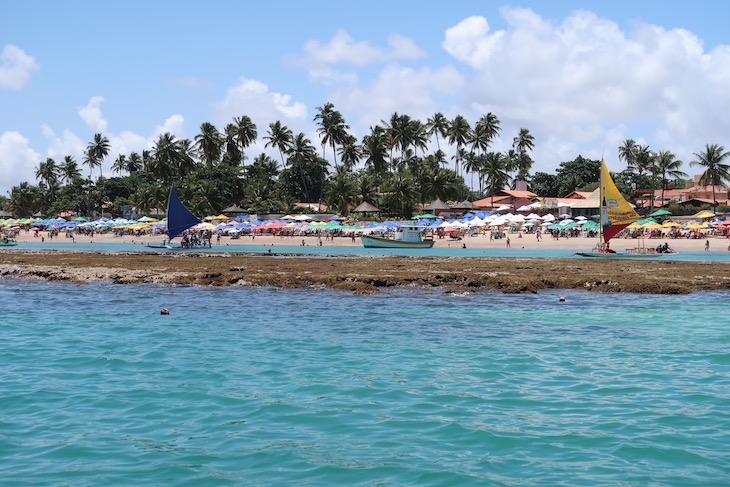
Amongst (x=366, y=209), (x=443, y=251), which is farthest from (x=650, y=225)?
(x=366, y=209)

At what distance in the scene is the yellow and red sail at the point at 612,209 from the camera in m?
47.0

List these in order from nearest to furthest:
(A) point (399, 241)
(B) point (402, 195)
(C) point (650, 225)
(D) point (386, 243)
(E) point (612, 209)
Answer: (E) point (612, 209), (A) point (399, 241), (D) point (386, 243), (C) point (650, 225), (B) point (402, 195)

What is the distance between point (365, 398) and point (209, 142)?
109383 mm

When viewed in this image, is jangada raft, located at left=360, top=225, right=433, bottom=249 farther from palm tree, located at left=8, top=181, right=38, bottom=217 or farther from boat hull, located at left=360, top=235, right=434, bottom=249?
palm tree, located at left=8, top=181, right=38, bottom=217

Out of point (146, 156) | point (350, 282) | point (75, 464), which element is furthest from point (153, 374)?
point (146, 156)

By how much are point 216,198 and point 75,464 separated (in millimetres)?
100923

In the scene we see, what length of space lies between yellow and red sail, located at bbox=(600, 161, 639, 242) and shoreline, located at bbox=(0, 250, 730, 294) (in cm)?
551

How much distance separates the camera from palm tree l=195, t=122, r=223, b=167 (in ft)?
379

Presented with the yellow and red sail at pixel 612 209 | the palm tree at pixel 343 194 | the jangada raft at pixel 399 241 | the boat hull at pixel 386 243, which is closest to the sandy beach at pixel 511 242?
the jangada raft at pixel 399 241

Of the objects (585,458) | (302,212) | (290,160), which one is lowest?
(585,458)

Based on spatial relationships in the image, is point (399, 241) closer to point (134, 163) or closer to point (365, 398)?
point (365, 398)

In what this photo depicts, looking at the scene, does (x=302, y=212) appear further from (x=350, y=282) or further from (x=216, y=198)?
(x=350, y=282)

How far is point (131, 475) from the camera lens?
334 inches

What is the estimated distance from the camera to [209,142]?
382 feet
